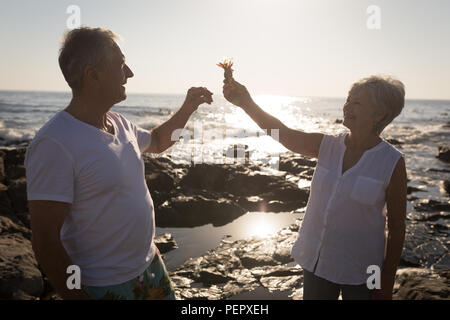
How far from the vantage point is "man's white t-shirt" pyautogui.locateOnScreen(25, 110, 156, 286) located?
→ 1.91 m

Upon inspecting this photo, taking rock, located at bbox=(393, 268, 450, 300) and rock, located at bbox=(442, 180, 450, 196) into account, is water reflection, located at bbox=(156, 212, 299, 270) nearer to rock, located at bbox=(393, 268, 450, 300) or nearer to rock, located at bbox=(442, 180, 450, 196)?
rock, located at bbox=(393, 268, 450, 300)

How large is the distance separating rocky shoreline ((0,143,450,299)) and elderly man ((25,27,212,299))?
129 inches

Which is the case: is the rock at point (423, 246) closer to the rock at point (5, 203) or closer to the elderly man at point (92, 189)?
the elderly man at point (92, 189)

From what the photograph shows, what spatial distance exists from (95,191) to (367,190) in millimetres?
1990

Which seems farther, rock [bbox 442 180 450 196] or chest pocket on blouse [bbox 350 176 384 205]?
rock [bbox 442 180 450 196]

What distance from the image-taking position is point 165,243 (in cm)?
715

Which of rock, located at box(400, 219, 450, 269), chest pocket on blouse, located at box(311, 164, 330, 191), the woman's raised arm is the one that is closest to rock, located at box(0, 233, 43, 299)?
the woman's raised arm

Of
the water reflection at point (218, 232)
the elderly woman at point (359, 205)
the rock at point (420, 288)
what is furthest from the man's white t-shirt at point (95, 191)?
the water reflection at point (218, 232)

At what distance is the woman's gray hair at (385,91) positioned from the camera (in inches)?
106

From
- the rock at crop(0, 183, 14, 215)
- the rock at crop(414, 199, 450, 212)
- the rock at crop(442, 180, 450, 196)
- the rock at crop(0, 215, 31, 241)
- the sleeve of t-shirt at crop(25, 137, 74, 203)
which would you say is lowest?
the rock at crop(414, 199, 450, 212)

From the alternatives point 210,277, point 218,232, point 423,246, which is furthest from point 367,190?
point 423,246

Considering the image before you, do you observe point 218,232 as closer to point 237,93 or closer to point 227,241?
point 227,241
